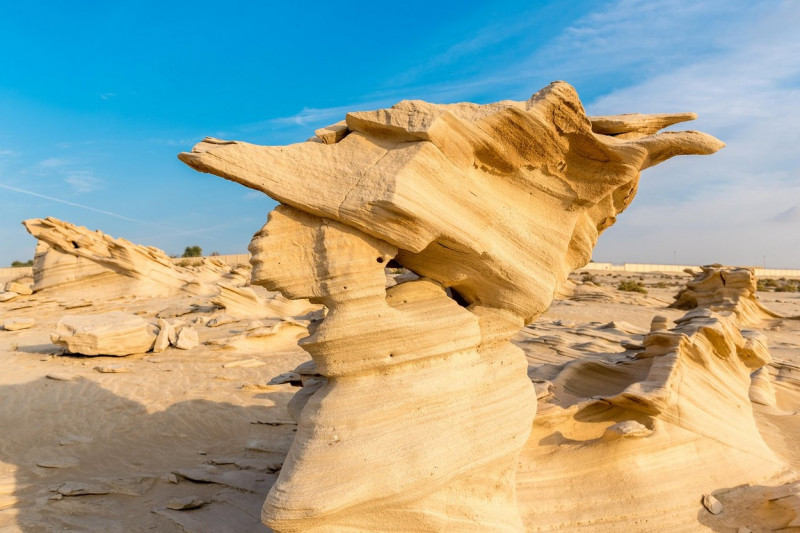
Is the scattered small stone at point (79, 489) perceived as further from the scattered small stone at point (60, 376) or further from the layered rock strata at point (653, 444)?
the layered rock strata at point (653, 444)

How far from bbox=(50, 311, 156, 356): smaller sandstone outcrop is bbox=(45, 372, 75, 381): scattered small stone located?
1.19m

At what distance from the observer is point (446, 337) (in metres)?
3.67

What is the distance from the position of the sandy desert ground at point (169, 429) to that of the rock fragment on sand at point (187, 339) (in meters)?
0.14

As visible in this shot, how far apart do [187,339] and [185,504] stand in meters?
6.87

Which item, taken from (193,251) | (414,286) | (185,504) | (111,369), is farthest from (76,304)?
(193,251)

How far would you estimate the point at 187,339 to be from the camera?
36.1 feet

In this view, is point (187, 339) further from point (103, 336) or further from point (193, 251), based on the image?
point (193, 251)

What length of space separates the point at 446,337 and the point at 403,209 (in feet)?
3.21

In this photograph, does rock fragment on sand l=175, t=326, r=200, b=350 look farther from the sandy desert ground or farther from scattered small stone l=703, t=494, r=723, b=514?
scattered small stone l=703, t=494, r=723, b=514

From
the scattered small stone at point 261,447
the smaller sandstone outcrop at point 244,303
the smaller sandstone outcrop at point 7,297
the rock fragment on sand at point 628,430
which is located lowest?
the scattered small stone at point 261,447

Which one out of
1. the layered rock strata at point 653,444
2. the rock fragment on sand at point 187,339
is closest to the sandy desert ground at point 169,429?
the rock fragment on sand at point 187,339

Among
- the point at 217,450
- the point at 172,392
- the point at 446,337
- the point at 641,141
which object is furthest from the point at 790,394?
the point at 172,392

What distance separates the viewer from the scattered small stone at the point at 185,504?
4641 millimetres

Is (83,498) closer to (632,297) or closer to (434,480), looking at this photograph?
(434,480)
